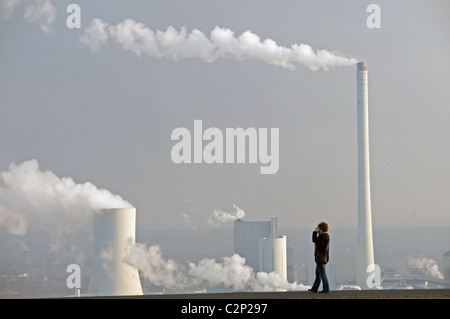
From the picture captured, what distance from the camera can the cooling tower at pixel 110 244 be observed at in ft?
163

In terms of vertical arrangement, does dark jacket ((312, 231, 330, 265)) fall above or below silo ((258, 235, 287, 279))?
above

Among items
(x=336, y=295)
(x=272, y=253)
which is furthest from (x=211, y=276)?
(x=336, y=295)

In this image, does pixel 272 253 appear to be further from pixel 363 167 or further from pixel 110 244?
pixel 110 244

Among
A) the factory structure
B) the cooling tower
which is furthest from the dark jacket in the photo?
the factory structure

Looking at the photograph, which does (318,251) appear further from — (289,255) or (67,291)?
(67,291)

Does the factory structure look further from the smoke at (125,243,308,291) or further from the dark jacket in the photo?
the dark jacket

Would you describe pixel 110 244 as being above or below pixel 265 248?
above

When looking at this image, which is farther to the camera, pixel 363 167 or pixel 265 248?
pixel 265 248

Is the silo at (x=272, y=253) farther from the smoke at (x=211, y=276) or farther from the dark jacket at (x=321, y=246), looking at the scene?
the dark jacket at (x=321, y=246)

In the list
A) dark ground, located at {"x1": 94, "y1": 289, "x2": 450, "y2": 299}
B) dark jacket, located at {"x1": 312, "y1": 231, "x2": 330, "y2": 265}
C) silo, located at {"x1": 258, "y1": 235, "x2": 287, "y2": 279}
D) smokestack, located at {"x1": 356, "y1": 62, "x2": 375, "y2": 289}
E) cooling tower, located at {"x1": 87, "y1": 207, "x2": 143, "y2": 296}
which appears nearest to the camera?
dark ground, located at {"x1": 94, "y1": 289, "x2": 450, "y2": 299}

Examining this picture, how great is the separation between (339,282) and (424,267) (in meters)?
10.2

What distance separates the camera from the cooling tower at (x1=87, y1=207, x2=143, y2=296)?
4981 centimetres

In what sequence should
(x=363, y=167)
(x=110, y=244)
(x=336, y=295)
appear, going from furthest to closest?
(x=363, y=167), (x=110, y=244), (x=336, y=295)

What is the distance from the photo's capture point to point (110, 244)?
49.7 meters
